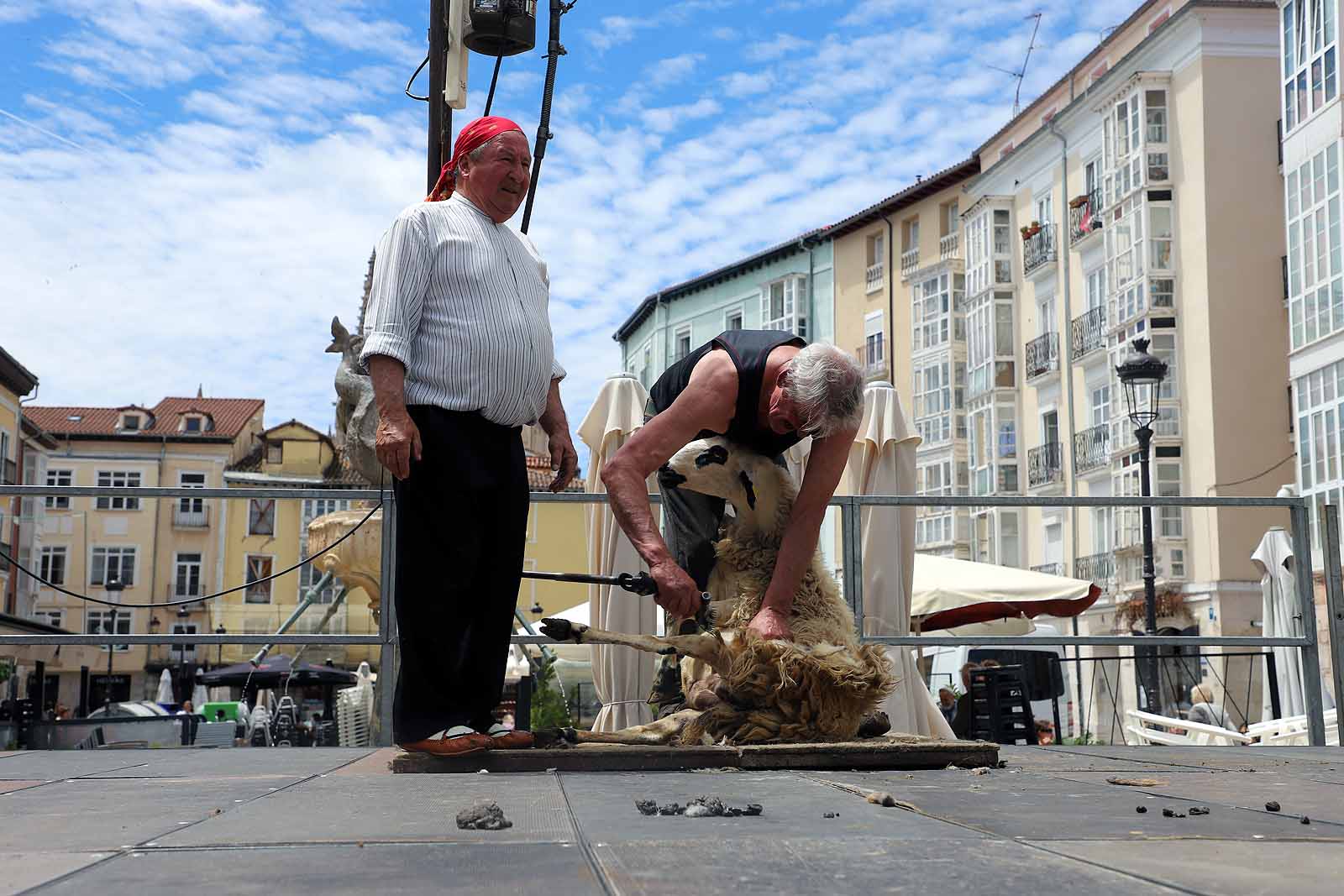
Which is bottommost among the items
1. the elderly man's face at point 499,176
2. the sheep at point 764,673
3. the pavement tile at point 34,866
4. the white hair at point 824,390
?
the pavement tile at point 34,866

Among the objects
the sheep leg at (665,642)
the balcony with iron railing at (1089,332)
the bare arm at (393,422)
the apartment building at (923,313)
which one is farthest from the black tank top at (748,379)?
the apartment building at (923,313)

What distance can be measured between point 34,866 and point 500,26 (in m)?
7.36

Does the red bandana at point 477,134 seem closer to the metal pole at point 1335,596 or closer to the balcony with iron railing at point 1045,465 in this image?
the metal pole at point 1335,596

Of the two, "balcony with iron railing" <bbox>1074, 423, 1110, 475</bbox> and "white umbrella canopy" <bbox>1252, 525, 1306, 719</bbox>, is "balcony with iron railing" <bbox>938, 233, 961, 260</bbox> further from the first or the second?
"white umbrella canopy" <bbox>1252, 525, 1306, 719</bbox>

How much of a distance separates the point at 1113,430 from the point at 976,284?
954cm

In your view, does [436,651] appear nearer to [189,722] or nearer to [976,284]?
[189,722]

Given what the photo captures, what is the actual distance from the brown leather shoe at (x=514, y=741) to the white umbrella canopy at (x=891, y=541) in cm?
365

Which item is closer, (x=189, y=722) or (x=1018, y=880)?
(x=1018, y=880)

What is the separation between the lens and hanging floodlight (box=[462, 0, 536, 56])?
8.84 meters

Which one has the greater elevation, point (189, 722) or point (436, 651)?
point (436, 651)

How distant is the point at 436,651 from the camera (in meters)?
4.34

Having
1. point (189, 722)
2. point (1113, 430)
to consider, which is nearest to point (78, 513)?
point (1113, 430)

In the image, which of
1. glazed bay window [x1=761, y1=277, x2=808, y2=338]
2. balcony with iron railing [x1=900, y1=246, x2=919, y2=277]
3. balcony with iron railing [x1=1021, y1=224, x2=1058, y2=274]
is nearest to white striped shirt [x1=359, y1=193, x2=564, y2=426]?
balcony with iron railing [x1=1021, y1=224, x2=1058, y2=274]

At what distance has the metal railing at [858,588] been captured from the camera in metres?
6.09
